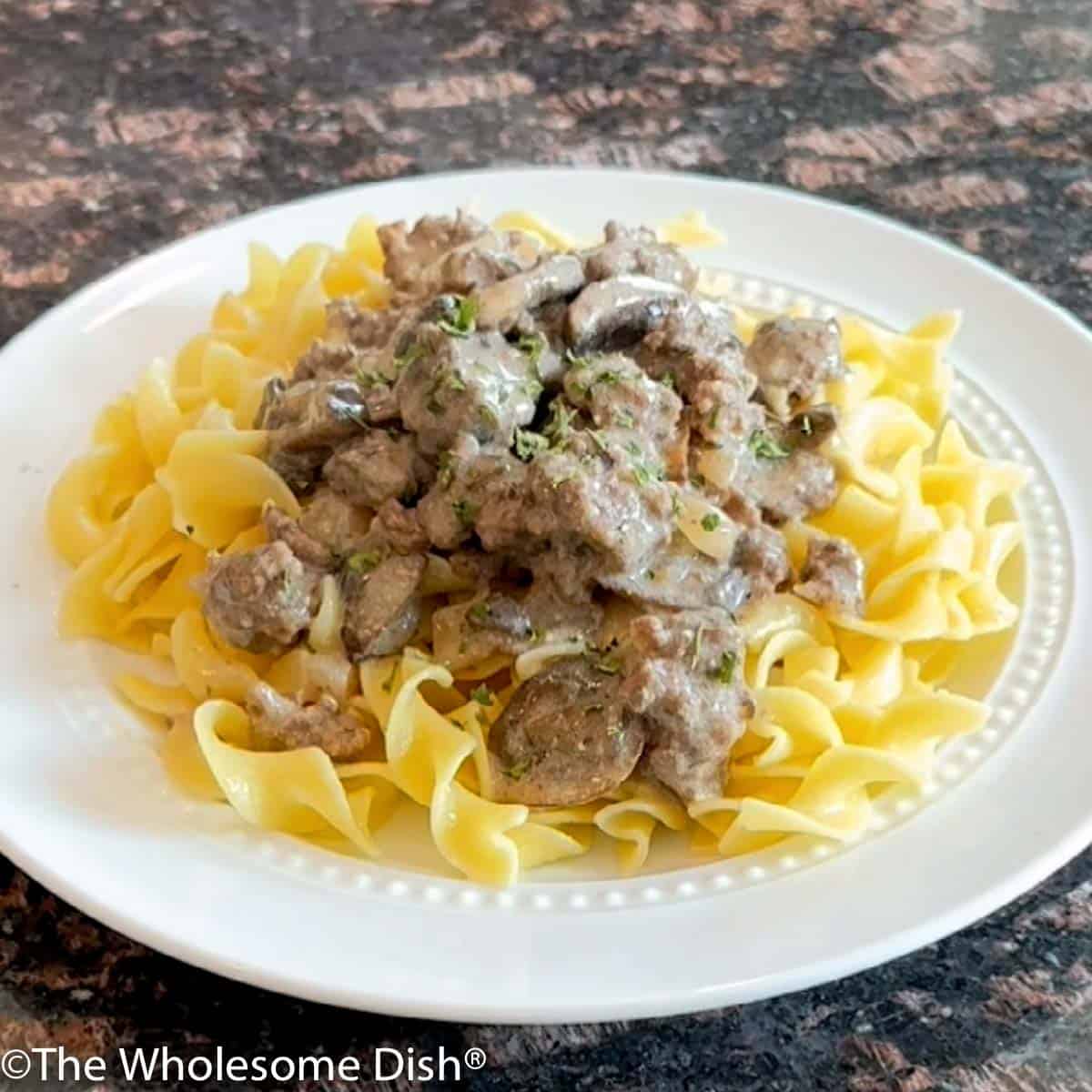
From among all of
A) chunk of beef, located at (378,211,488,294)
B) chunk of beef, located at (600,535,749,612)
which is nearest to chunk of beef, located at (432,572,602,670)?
chunk of beef, located at (600,535,749,612)

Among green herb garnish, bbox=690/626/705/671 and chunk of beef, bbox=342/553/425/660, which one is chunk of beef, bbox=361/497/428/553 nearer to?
chunk of beef, bbox=342/553/425/660

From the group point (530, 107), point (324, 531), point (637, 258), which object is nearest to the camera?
point (324, 531)

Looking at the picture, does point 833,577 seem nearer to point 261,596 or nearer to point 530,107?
point 261,596

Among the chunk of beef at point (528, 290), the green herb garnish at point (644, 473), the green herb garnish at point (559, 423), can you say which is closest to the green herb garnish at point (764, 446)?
the green herb garnish at point (644, 473)

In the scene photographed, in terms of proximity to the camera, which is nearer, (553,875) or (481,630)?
(553,875)

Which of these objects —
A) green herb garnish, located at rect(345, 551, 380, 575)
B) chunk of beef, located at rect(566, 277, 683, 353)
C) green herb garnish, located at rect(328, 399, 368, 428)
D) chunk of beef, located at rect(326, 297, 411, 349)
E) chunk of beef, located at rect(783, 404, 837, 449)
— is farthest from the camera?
chunk of beef, located at rect(326, 297, 411, 349)

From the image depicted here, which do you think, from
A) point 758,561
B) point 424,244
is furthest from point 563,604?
point 424,244
